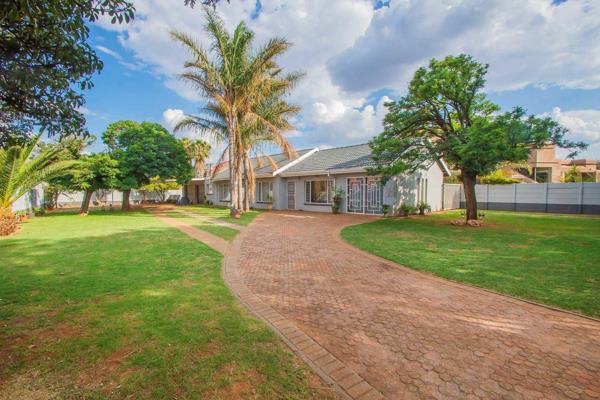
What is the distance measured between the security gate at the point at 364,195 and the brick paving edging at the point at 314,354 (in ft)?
47.6

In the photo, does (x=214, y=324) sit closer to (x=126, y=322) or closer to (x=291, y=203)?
(x=126, y=322)

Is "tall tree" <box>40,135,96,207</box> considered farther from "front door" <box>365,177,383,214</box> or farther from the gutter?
"front door" <box>365,177,383,214</box>

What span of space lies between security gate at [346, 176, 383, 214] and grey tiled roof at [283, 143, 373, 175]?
119 centimetres

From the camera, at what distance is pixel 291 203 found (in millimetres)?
23531

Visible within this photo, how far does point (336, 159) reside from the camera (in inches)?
853

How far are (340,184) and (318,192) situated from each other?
91.0 inches

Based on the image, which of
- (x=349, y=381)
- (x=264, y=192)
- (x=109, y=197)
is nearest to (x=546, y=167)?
(x=264, y=192)

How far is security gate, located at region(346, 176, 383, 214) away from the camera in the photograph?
18462 millimetres

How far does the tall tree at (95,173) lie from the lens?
1792 centimetres

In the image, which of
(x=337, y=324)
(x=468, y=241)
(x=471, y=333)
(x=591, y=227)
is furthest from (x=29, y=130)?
(x=591, y=227)

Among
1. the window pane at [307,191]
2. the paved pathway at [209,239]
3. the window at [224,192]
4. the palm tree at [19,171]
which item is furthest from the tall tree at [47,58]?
the window at [224,192]

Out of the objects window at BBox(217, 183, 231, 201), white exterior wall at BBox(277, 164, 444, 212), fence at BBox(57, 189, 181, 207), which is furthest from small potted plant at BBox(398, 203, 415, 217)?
fence at BBox(57, 189, 181, 207)

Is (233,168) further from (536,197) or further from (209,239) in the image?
(536,197)

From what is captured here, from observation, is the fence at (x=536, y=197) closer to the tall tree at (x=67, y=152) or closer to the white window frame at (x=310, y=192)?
the white window frame at (x=310, y=192)
